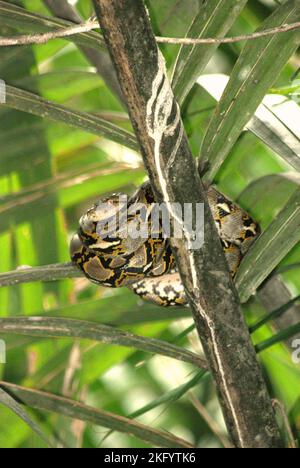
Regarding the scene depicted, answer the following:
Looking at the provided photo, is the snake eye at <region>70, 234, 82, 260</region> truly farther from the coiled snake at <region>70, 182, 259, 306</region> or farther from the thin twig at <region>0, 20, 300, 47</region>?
the thin twig at <region>0, 20, 300, 47</region>

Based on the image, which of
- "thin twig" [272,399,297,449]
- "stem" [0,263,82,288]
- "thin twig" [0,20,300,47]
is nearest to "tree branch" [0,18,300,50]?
"thin twig" [0,20,300,47]

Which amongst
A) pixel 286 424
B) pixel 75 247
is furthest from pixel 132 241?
pixel 286 424

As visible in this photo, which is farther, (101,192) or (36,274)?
(101,192)

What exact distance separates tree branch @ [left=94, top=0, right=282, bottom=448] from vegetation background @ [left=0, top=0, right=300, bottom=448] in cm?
12

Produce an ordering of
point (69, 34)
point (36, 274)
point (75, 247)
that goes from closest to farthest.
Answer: point (69, 34) < point (36, 274) < point (75, 247)

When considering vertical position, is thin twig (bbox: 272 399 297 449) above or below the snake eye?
below

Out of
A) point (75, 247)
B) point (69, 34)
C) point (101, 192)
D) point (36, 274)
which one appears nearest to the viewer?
point (69, 34)

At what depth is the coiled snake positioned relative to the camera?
1020mm

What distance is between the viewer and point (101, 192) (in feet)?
4.77

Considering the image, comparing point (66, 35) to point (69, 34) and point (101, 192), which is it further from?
point (101, 192)

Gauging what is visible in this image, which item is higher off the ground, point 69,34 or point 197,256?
point 69,34

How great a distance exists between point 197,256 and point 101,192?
743 mm

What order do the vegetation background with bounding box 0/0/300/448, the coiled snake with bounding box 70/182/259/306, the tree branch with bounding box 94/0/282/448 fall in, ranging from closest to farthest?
the tree branch with bounding box 94/0/282/448 → the vegetation background with bounding box 0/0/300/448 → the coiled snake with bounding box 70/182/259/306
